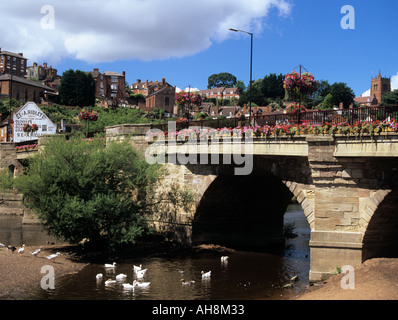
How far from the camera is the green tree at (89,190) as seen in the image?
25.2 m

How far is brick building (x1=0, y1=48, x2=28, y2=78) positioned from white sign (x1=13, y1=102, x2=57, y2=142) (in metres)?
67.1

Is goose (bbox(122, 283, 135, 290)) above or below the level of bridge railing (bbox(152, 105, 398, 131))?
below

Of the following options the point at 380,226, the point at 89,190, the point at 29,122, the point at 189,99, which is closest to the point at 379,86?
the point at 29,122

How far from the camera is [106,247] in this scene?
89.6 ft

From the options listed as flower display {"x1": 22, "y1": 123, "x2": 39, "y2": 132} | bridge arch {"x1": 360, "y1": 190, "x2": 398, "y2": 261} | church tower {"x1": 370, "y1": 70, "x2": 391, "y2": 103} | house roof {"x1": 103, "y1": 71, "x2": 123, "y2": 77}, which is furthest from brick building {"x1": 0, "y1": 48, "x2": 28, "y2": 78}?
bridge arch {"x1": 360, "y1": 190, "x2": 398, "y2": 261}

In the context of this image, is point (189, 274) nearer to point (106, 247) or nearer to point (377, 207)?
point (106, 247)

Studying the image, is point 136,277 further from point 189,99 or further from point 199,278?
point 189,99

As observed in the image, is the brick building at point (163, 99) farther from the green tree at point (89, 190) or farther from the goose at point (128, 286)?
the goose at point (128, 286)

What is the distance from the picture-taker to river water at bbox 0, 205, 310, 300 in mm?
19938

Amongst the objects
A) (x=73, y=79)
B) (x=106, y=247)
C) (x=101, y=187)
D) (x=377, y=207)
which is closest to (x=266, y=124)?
(x=377, y=207)

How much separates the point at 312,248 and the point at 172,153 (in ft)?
38.9

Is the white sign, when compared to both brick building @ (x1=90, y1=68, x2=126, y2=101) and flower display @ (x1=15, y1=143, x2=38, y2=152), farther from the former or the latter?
brick building @ (x1=90, y1=68, x2=126, y2=101)

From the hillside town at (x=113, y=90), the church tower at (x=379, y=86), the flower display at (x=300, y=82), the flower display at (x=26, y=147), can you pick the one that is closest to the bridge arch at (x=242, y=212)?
the flower display at (x=300, y=82)

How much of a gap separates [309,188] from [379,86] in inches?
5826
